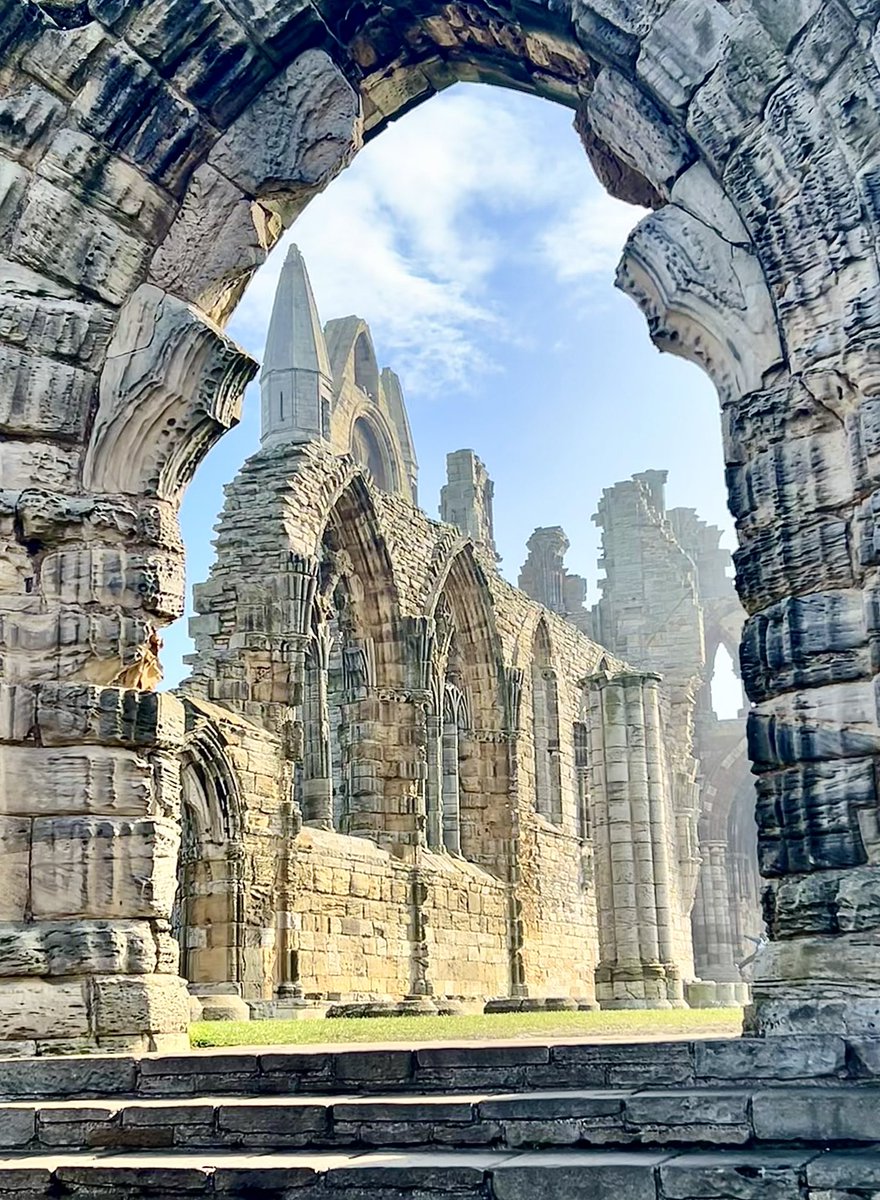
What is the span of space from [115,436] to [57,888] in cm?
191

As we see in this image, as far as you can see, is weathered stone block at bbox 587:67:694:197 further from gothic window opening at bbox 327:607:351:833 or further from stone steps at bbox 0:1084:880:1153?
gothic window opening at bbox 327:607:351:833

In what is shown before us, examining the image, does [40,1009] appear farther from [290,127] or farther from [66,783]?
[290,127]

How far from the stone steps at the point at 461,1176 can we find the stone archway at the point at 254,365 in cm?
118

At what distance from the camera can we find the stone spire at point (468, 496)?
3762cm

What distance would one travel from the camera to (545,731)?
2744 cm

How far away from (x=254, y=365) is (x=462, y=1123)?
12.1ft

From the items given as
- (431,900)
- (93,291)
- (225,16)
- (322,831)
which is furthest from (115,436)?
(431,900)

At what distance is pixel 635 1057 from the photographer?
453 cm

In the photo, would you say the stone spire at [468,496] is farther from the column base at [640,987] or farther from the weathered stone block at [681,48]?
the weathered stone block at [681,48]

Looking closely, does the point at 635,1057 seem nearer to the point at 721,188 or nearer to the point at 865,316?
the point at 865,316

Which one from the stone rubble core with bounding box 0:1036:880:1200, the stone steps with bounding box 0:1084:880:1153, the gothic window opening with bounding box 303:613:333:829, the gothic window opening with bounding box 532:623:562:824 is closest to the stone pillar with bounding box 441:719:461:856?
the gothic window opening with bounding box 532:623:562:824

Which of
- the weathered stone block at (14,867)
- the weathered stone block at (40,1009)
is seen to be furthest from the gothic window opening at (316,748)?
the weathered stone block at (40,1009)

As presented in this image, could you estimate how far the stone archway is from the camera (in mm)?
5109

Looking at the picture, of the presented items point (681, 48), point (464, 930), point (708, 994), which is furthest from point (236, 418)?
point (464, 930)
